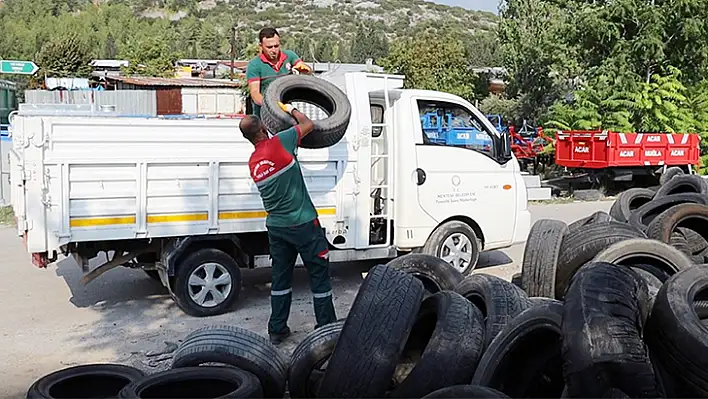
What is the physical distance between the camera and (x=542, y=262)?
6734mm

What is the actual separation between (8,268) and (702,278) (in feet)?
26.3

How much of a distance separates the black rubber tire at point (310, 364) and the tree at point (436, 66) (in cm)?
3660

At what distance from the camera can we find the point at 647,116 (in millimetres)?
21469

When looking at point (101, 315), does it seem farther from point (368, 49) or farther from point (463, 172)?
point (368, 49)

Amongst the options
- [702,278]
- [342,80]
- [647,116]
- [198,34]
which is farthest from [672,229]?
[198,34]

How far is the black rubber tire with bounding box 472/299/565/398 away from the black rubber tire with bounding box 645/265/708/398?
1.97 ft

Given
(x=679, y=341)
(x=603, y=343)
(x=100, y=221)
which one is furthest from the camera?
(x=100, y=221)

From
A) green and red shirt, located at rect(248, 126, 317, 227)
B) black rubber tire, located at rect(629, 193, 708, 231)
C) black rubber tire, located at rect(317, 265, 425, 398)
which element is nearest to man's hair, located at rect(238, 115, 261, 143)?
green and red shirt, located at rect(248, 126, 317, 227)

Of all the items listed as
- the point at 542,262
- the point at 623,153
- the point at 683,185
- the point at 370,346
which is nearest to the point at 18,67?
the point at 623,153

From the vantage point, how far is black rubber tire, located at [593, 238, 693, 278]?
613 centimetres

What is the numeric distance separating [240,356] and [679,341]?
2635 millimetres

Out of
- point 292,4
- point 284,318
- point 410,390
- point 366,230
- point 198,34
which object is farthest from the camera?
point 292,4

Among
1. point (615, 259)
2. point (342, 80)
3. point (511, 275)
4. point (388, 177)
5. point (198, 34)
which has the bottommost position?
point (511, 275)

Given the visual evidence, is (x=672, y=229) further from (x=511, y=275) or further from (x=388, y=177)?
(x=388, y=177)
